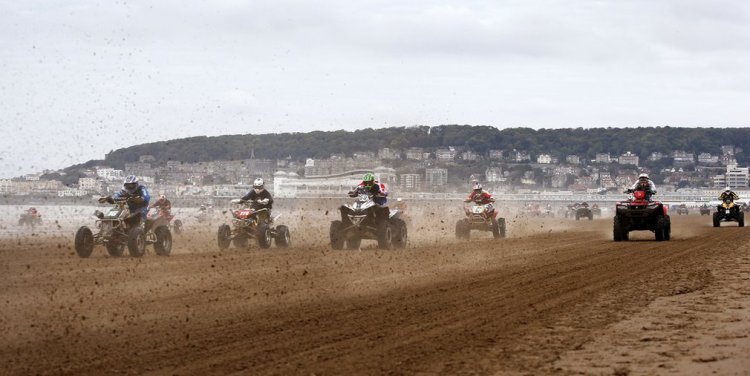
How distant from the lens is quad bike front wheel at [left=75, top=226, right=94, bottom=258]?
23.0m

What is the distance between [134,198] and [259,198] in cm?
466

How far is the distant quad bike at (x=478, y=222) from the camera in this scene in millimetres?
34938

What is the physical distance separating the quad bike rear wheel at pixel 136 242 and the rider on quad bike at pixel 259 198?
15.1 ft

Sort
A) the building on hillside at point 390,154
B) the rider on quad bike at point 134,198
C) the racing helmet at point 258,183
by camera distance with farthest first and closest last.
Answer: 1. the building on hillside at point 390,154
2. the racing helmet at point 258,183
3. the rider on quad bike at point 134,198

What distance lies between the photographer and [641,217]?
31844 mm

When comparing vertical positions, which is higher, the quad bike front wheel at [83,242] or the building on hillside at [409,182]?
the building on hillside at [409,182]

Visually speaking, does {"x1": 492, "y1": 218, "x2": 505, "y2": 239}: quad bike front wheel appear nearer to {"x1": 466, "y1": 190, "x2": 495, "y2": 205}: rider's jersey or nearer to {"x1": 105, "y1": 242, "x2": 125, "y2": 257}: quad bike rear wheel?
{"x1": 466, "y1": 190, "x2": 495, "y2": 205}: rider's jersey

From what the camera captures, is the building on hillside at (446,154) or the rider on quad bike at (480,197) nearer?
the rider on quad bike at (480,197)

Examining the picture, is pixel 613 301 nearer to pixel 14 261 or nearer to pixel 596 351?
pixel 596 351

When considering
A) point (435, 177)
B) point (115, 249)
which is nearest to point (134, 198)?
point (115, 249)

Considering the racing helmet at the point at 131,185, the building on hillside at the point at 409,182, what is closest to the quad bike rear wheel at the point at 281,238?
the racing helmet at the point at 131,185

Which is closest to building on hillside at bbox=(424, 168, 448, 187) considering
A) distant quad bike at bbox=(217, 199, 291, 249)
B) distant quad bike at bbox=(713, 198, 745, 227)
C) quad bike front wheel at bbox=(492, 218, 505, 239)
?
distant quad bike at bbox=(713, 198, 745, 227)

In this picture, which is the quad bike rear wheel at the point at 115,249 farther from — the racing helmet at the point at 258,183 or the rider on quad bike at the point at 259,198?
the racing helmet at the point at 258,183

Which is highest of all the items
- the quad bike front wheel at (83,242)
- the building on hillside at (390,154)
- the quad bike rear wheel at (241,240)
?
the building on hillside at (390,154)
